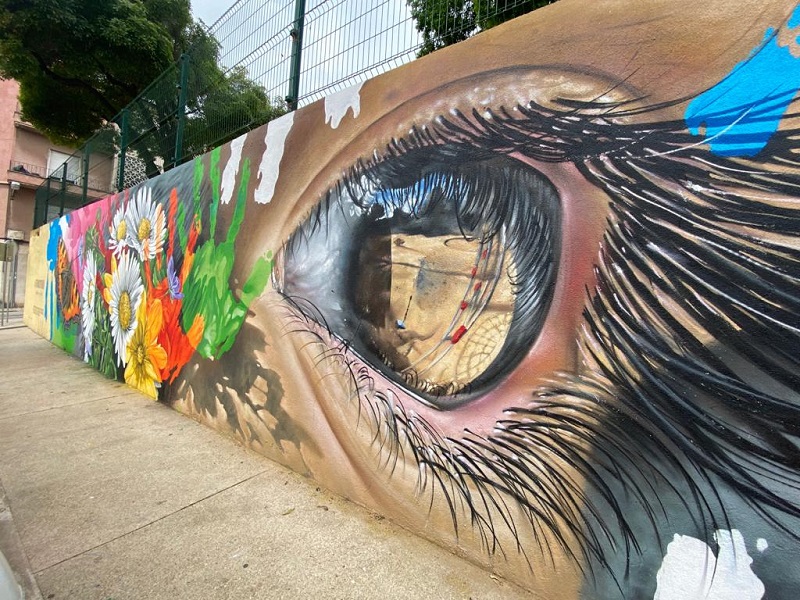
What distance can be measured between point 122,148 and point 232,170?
476cm

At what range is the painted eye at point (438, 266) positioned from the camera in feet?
6.20

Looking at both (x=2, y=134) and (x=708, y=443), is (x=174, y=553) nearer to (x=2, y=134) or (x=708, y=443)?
(x=708, y=443)

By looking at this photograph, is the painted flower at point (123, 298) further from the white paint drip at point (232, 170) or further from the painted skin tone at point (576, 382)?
A: the painted skin tone at point (576, 382)

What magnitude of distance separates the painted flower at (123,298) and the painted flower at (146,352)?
161 mm

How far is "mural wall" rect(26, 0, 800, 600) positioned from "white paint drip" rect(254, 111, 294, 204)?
10 centimetres

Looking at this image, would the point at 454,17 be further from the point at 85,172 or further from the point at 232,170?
the point at 85,172

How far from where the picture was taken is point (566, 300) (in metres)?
1.75

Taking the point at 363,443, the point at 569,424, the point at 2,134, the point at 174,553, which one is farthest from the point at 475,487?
the point at 2,134

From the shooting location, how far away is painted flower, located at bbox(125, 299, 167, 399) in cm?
464

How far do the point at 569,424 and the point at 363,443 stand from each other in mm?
1239

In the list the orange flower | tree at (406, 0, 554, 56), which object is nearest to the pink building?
the orange flower

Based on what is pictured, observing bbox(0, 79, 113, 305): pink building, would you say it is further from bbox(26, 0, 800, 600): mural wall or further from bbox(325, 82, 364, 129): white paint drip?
bbox(26, 0, 800, 600): mural wall

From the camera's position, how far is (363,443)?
2467 mm

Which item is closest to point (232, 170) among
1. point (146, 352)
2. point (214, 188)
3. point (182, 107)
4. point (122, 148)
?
point (214, 188)
